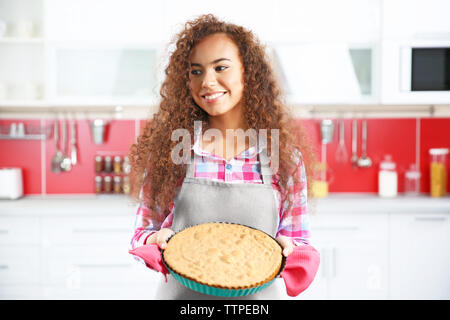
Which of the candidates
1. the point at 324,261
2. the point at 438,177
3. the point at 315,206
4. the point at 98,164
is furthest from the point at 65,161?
the point at 438,177

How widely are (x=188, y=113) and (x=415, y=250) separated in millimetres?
1634

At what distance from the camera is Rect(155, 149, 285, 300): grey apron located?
2.97 feet

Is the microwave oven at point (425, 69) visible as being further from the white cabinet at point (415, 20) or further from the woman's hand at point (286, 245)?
the woman's hand at point (286, 245)

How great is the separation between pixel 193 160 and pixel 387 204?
1.46 metres

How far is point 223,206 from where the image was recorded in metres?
0.91

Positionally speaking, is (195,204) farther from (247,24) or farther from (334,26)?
(334,26)

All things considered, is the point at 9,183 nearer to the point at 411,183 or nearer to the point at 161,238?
the point at 161,238

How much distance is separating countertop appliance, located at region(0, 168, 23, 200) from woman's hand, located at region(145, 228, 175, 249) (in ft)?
5.71

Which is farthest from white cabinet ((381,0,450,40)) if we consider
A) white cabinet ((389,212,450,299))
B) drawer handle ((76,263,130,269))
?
drawer handle ((76,263,130,269))

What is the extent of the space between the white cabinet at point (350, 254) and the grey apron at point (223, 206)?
1.23 m

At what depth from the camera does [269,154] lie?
0.95m

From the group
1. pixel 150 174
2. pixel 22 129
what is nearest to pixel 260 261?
pixel 150 174

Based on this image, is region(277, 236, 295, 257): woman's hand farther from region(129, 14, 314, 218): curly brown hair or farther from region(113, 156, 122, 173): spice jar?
region(113, 156, 122, 173): spice jar

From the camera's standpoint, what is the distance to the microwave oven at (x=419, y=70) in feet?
7.12
